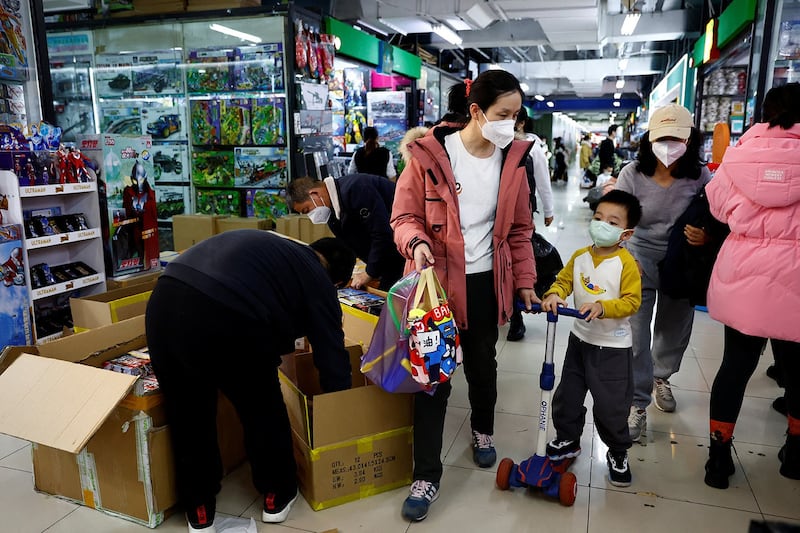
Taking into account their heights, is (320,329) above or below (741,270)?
below

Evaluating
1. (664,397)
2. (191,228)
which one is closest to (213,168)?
(191,228)

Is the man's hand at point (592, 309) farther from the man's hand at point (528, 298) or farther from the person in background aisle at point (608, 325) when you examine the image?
the man's hand at point (528, 298)

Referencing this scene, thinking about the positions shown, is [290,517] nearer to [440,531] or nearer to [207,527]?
[207,527]

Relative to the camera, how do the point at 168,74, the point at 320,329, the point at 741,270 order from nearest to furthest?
the point at 320,329, the point at 741,270, the point at 168,74

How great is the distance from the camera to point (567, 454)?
8.79 ft

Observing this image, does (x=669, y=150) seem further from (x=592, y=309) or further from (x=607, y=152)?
(x=607, y=152)

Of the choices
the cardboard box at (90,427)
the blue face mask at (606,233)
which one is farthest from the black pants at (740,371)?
the cardboard box at (90,427)

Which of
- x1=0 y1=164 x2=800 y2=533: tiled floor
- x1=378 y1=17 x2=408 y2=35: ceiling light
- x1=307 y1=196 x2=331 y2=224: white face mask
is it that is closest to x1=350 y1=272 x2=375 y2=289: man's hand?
x1=307 y1=196 x2=331 y2=224: white face mask

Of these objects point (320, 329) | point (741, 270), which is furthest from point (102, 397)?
point (741, 270)

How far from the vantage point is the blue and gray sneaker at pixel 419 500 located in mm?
2289

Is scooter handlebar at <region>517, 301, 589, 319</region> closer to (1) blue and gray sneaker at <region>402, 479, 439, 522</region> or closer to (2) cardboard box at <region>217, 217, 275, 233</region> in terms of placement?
(1) blue and gray sneaker at <region>402, 479, 439, 522</region>

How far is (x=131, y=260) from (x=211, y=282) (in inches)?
106

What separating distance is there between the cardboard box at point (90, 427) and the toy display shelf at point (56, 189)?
4.68ft

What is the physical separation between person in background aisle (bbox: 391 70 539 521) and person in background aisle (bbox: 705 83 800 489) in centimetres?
77
